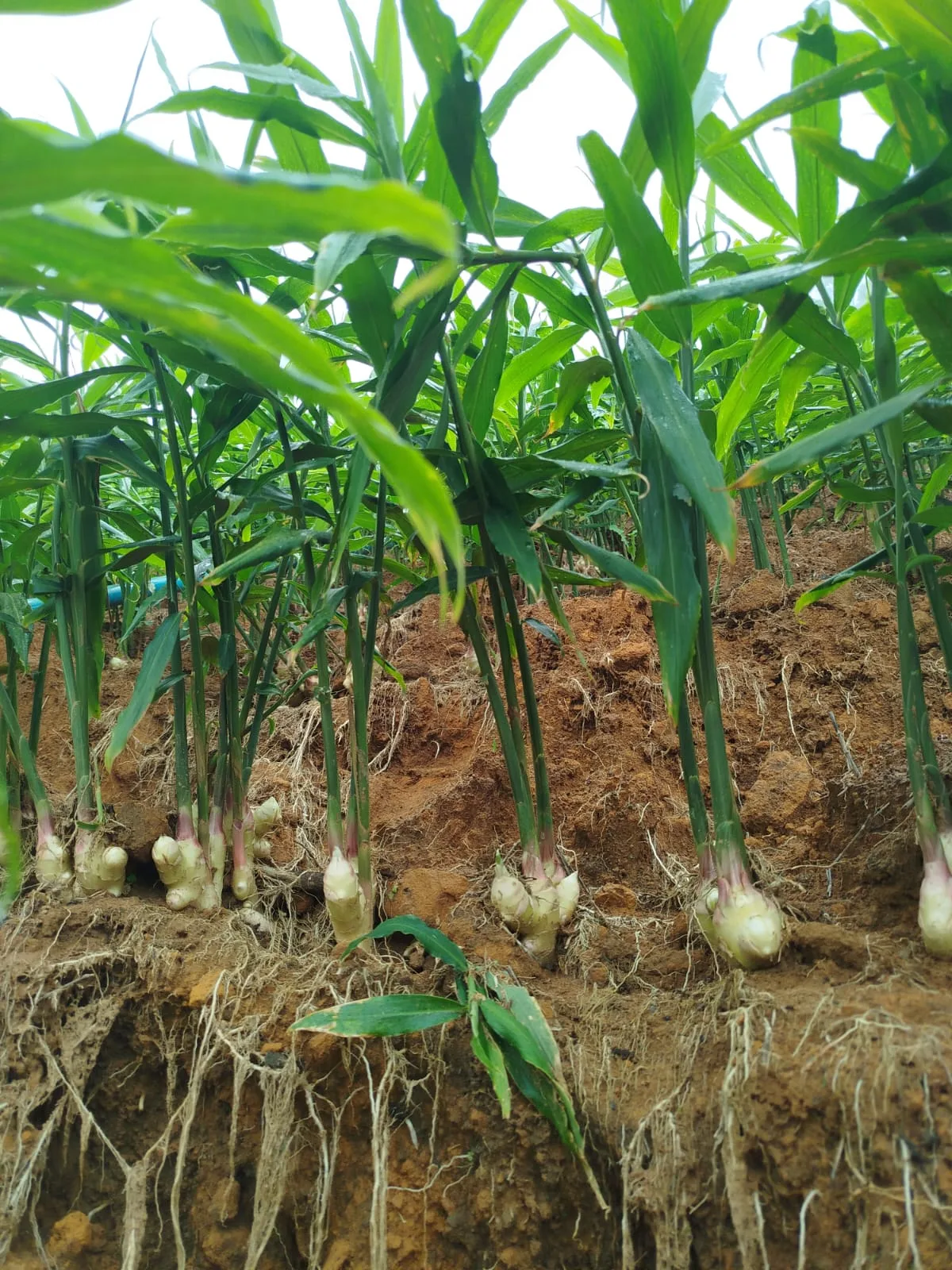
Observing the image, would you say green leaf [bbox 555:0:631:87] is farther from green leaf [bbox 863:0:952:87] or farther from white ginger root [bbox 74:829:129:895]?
white ginger root [bbox 74:829:129:895]

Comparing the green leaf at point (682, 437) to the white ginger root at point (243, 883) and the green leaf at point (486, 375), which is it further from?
the white ginger root at point (243, 883)

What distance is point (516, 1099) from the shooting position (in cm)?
65

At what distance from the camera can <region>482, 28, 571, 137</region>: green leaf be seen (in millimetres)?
726

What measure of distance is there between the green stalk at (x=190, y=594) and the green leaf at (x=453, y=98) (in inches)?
18.0

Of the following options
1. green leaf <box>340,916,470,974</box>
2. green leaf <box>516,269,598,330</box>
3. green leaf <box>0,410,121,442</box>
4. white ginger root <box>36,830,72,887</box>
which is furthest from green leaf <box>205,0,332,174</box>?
white ginger root <box>36,830,72,887</box>

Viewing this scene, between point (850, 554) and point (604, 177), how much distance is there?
186 centimetres

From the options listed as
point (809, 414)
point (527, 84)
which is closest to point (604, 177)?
point (527, 84)

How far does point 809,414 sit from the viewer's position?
80.4 inches

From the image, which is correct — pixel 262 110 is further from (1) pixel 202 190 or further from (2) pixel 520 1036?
(2) pixel 520 1036

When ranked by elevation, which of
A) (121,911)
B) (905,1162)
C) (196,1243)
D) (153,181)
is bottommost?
(196,1243)

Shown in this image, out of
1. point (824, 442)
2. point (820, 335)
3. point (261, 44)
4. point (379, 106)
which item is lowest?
point (824, 442)

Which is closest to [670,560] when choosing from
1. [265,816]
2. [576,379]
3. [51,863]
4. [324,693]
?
[576,379]

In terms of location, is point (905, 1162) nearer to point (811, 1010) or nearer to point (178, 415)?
point (811, 1010)

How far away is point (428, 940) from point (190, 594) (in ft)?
1.68
